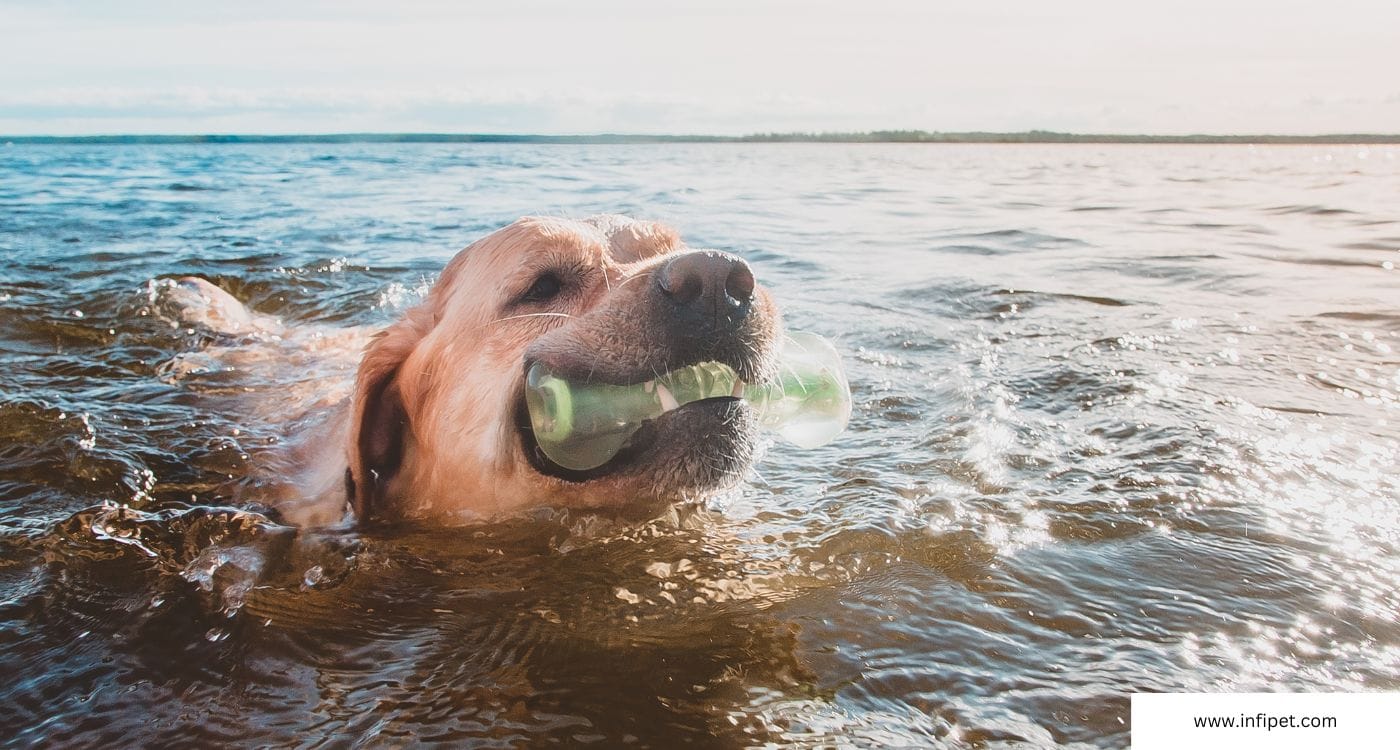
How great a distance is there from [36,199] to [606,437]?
50.6ft

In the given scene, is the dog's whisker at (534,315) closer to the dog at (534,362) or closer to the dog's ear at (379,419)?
the dog at (534,362)

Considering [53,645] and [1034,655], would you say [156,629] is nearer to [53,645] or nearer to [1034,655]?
[53,645]

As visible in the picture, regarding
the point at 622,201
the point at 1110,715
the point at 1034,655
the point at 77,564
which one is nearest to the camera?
the point at 1110,715

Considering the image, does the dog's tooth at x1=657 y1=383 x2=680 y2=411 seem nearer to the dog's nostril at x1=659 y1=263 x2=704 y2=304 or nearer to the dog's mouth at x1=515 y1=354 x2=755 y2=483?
the dog's mouth at x1=515 y1=354 x2=755 y2=483

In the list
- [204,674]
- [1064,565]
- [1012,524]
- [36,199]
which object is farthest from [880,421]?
[36,199]

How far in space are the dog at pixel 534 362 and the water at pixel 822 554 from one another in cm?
22

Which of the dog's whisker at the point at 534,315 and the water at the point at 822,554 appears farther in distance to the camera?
the dog's whisker at the point at 534,315

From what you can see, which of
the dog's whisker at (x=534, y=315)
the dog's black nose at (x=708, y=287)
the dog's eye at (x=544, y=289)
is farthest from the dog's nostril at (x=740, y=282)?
the dog's eye at (x=544, y=289)

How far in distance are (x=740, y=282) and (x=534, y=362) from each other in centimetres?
70

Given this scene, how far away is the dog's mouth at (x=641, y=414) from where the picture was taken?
9.09ft

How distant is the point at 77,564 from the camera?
329 cm

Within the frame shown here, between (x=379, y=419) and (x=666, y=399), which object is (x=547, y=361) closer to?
(x=666, y=399)

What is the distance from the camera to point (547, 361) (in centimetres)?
284

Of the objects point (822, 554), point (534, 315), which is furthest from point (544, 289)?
point (822, 554)
